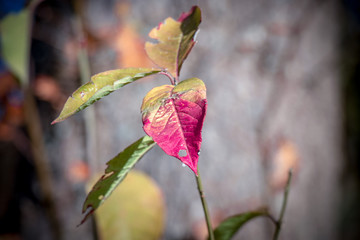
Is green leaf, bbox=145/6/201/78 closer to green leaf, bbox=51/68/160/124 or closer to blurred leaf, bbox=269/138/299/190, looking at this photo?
green leaf, bbox=51/68/160/124

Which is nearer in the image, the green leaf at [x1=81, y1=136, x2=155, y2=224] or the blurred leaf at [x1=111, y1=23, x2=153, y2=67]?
the green leaf at [x1=81, y1=136, x2=155, y2=224]

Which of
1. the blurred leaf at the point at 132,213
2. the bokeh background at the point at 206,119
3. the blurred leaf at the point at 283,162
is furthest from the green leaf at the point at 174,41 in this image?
the blurred leaf at the point at 283,162

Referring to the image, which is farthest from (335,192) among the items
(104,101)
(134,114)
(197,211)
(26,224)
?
(26,224)

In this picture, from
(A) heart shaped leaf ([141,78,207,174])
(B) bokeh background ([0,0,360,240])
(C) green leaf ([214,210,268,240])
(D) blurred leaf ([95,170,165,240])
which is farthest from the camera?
(B) bokeh background ([0,0,360,240])

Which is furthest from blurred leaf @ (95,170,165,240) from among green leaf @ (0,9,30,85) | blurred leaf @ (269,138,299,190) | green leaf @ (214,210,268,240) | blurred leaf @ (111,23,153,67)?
blurred leaf @ (269,138,299,190)

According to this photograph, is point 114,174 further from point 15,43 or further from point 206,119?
point 206,119
